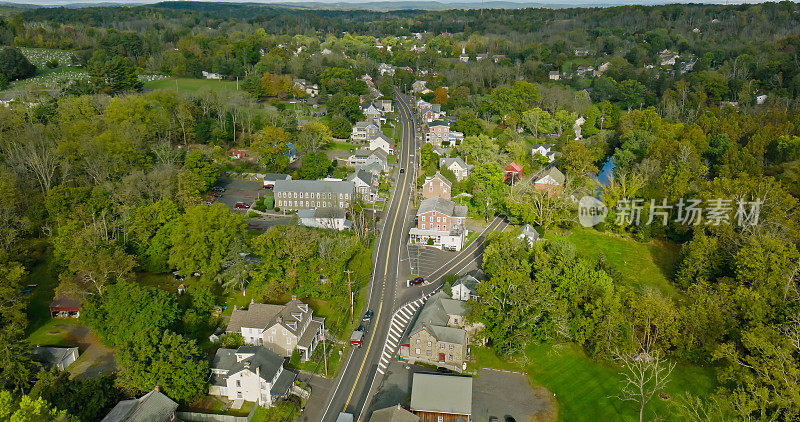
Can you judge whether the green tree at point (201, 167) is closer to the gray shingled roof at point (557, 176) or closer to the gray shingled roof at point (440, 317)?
the gray shingled roof at point (440, 317)

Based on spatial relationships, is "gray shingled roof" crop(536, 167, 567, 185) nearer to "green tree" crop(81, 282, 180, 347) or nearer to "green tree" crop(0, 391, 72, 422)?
"green tree" crop(81, 282, 180, 347)

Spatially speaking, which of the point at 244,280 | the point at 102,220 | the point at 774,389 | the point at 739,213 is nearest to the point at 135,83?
the point at 102,220

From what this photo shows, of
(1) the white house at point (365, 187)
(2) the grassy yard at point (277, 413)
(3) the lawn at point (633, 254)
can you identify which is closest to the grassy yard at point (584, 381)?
(3) the lawn at point (633, 254)

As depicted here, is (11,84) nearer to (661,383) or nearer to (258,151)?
(258,151)

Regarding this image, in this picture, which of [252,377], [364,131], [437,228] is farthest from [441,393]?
[364,131]

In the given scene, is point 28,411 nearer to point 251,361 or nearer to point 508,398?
point 251,361
